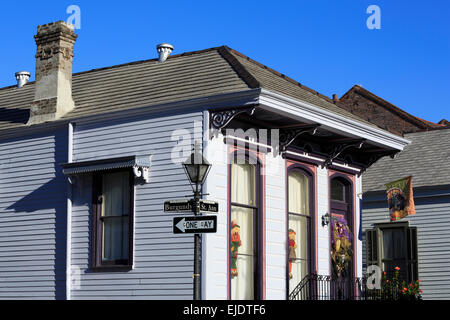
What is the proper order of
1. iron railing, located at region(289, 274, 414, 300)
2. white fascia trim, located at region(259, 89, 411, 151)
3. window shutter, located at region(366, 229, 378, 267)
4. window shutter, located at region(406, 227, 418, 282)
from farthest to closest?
window shutter, located at region(366, 229, 378, 267) < window shutter, located at region(406, 227, 418, 282) < iron railing, located at region(289, 274, 414, 300) < white fascia trim, located at region(259, 89, 411, 151)

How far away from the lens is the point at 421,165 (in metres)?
27.0

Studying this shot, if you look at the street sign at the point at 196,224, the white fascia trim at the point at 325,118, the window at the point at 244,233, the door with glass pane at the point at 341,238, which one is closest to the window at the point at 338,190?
the door with glass pane at the point at 341,238

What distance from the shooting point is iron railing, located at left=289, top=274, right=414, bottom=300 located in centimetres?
1867

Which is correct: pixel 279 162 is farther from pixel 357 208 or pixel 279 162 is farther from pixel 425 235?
pixel 425 235

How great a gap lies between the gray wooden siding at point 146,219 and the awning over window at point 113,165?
0.63 feet

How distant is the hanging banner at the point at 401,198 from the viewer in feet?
73.9

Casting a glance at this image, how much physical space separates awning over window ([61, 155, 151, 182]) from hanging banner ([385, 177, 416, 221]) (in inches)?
347

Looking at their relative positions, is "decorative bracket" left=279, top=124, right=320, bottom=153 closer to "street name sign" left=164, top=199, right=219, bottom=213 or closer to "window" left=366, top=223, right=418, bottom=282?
"street name sign" left=164, top=199, right=219, bottom=213

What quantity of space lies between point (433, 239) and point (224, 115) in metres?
12.0

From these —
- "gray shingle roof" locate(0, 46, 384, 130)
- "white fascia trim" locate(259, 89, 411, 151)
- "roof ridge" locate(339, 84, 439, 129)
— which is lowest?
"white fascia trim" locate(259, 89, 411, 151)

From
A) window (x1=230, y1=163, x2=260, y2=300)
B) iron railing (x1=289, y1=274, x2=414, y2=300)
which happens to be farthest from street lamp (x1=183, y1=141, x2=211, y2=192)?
iron railing (x1=289, y1=274, x2=414, y2=300)

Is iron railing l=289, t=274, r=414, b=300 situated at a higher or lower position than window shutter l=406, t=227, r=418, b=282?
lower

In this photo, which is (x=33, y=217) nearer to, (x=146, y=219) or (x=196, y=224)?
(x=146, y=219)

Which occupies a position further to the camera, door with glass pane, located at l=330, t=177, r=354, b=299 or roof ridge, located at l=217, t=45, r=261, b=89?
door with glass pane, located at l=330, t=177, r=354, b=299
